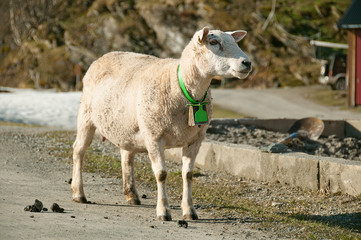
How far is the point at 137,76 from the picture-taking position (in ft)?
24.4

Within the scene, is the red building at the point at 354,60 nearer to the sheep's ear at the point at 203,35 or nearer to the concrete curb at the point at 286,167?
the concrete curb at the point at 286,167

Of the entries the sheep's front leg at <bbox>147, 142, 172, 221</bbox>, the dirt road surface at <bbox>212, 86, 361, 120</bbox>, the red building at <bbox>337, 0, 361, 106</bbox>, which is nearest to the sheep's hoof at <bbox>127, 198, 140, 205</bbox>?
the sheep's front leg at <bbox>147, 142, 172, 221</bbox>

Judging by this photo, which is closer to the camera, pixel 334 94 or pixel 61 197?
pixel 61 197

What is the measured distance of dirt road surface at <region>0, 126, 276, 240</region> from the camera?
5.98 metres

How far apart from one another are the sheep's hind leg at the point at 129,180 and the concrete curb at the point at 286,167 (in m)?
2.30

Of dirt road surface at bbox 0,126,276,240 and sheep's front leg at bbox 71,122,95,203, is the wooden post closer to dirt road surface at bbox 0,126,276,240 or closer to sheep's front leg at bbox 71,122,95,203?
dirt road surface at bbox 0,126,276,240

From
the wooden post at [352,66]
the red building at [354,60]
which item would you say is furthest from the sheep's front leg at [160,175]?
the wooden post at [352,66]

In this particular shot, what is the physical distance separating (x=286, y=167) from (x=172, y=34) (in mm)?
33338

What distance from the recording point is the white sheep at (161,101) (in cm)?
654

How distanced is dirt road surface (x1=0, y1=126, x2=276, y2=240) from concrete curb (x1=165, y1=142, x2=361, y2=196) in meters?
1.82

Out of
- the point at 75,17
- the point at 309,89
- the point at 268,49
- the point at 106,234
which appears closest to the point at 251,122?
the point at 106,234

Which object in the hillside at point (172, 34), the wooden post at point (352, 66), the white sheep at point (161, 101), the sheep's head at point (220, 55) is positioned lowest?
the white sheep at point (161, 101)

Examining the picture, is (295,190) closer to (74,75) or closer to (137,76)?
(137,76)

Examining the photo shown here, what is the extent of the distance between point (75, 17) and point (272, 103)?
25174 millimetres
